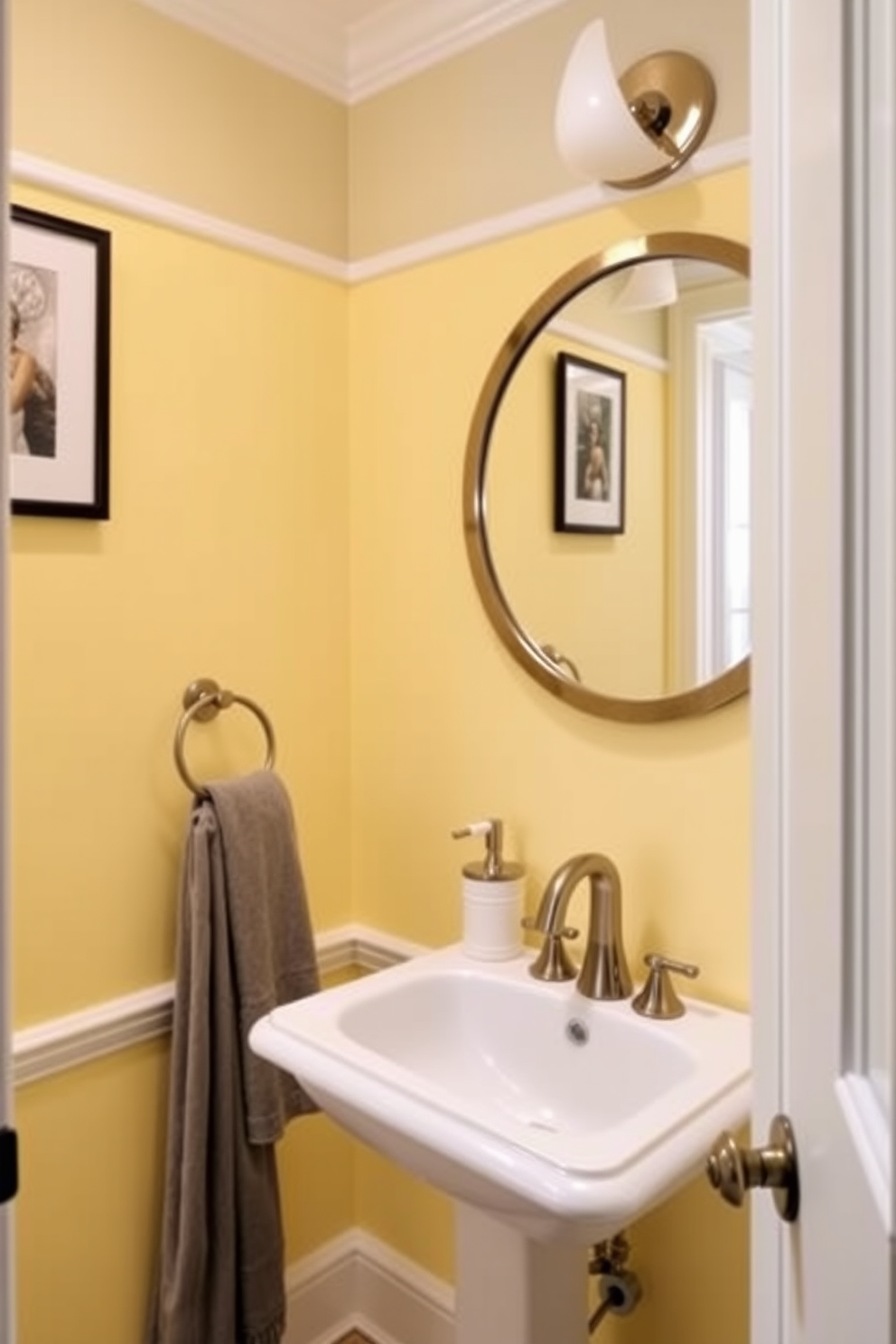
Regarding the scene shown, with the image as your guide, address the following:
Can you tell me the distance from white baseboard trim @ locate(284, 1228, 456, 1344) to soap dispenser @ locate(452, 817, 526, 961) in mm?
728

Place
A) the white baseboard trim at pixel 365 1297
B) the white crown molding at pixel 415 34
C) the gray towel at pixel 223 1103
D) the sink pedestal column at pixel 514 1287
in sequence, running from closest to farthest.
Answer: the sink pedestal column at pixel 514 1287 < the gray towel at pixel 223 1103 < the white crown molding at pixel 415 34 < the white baseboard trim at pixel 365 1297

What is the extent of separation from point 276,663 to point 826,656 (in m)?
1.33

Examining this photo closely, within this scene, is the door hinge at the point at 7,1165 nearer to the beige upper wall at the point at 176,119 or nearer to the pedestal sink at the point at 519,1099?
the pedestal sink at the point at 519,1099

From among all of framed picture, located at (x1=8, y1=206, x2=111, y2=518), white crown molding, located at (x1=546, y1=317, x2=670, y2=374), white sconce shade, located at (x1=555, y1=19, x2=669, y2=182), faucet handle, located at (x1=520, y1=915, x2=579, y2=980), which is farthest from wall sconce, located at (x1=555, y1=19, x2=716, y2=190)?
faucet handle, located at (x1=520, y1=915, x2=579, y2=980)

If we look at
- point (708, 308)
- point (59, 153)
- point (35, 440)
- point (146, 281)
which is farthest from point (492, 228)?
point (35, 440)

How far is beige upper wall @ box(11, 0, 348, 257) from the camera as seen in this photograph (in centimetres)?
145

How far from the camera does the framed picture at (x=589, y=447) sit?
5.03 ft

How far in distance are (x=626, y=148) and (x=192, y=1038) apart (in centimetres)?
146

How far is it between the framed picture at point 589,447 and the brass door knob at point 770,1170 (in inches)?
39.5

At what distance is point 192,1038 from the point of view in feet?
4.99

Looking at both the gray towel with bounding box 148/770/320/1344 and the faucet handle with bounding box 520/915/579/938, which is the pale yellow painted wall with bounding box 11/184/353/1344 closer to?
the gray towel with bounding box 148/770/320/1344

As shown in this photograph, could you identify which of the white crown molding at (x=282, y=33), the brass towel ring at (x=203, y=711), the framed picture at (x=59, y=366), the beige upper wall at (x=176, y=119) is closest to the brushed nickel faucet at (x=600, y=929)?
the brass towel ring at (x=203, y=711)

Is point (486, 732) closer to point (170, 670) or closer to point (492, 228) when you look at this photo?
point (170, 670)

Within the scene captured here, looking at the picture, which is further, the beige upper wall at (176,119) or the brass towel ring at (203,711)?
the brass towel ring at (203,711)
